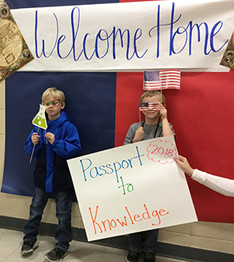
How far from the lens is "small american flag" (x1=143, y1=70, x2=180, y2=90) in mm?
1359

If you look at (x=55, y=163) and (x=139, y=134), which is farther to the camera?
(x=55, y=163)

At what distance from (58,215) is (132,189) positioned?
0.61m

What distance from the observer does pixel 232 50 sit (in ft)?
4.36

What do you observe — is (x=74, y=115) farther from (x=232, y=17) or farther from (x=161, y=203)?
(x=232, y=17)

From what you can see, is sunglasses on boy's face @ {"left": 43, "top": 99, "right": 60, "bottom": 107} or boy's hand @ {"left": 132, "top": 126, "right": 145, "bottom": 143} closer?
boy's hand @ {"left": 132, "top": 126, "right": 145, "bottom": 143}

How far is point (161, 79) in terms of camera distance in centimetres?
138

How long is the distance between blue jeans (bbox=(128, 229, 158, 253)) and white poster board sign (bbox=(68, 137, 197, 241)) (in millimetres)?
233

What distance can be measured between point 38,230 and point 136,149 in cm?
107

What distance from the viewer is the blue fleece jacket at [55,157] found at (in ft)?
4.95

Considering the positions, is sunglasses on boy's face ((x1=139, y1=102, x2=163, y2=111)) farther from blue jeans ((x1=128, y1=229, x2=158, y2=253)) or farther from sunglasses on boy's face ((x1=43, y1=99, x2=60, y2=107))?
blue jeans ((x1=128, y1=229, x2=158, y2=253))

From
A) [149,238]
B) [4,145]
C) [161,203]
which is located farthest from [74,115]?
[149,238]

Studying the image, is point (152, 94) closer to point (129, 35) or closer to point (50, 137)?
point (129, 35)

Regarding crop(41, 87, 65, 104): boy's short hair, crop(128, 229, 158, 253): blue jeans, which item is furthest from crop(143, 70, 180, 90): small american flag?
crop(128, 229, 158, 253): blue jeans

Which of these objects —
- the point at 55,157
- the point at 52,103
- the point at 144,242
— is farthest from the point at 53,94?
the point at 144,242
